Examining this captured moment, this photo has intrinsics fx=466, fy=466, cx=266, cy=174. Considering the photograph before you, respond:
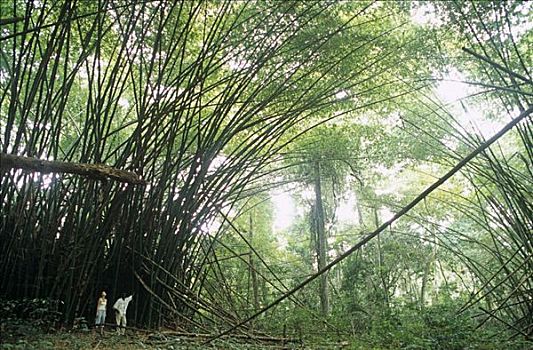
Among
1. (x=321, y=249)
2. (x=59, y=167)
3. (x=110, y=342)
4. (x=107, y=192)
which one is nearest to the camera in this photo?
(x=59, y=167)

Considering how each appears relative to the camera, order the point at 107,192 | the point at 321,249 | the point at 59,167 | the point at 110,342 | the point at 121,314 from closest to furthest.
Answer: the point at 59,167, the point at 110,342, the point at 107,192, the point at 121,314, the point at 321,249

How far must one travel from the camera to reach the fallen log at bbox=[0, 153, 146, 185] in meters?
1.75

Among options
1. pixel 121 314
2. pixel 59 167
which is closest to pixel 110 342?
pixel 121 314

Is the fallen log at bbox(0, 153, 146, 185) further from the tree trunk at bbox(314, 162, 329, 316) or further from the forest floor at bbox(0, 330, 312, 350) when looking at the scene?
the tree trunk at bbox(314, 162, 329, 316)

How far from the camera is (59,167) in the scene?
6.09ft

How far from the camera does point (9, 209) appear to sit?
319 cm

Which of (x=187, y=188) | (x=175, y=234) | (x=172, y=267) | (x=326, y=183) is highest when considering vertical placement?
(x=326, y=183)

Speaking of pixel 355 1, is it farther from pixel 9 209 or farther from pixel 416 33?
pixel 9 209

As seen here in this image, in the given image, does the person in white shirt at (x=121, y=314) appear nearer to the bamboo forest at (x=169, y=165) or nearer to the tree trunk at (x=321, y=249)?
the bamboo forest at (x=169, y=165)

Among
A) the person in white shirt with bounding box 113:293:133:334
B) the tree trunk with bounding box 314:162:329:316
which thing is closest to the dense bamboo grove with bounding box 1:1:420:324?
the person in white shirt with bounding box 113:293:133:334

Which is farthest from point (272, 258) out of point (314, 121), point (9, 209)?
point (9, 209)

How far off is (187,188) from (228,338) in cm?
116

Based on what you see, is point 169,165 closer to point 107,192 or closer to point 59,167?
point 107,192

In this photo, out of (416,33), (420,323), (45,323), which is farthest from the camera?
(416,33)
